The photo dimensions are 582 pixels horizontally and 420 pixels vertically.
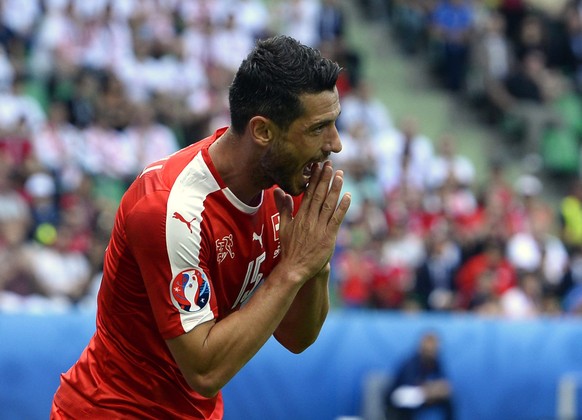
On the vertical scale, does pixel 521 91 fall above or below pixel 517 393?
above

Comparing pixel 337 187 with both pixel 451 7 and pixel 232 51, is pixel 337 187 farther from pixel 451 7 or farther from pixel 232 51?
pixel 451 7

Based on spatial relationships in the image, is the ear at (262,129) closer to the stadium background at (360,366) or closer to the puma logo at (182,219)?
the puma logo at (182,219)

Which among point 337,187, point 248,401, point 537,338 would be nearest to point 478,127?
point 537,338

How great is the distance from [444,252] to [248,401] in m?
3.39

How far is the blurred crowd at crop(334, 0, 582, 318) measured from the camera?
38.1 feet

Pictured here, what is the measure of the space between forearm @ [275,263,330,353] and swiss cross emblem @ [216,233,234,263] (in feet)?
1.20

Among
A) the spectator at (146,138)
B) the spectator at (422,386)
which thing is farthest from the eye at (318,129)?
the spectator at (146,138)

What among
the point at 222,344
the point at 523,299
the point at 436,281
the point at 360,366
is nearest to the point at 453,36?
the point at 436,281

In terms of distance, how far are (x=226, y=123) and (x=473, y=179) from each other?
385cm

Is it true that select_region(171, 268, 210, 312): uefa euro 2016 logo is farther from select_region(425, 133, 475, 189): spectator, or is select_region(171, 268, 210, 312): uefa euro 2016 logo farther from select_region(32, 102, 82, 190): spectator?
select_region(425, 133, 475, 189): spectator

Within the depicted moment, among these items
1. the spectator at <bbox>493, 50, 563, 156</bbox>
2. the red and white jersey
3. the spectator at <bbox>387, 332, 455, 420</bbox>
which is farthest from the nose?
the spectator at <bbox>493, 50, 563, 156</bbox>

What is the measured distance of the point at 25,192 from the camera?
1071 centimetres

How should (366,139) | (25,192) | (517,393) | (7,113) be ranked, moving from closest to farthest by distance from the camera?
(517,393) → (25,192) → (7,113) → (366,139)

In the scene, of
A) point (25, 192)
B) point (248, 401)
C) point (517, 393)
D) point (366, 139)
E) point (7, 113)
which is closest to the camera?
point (248, 401)
